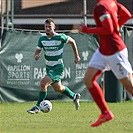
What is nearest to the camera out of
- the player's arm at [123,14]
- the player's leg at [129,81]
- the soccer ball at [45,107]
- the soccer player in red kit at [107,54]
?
the soccer player in red kit at [107,54]

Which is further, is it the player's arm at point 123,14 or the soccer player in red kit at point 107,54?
the player's arm at point 123,14

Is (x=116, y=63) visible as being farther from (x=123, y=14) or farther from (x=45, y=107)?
(x=45, y=107)

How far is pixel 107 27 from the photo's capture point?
9.23m

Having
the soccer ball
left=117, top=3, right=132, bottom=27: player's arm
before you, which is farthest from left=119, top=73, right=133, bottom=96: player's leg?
the soccer ball

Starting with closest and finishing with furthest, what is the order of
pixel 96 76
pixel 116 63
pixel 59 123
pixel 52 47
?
1. pixel 116 63
2. pixel 96 76
3. pixel 59 123
4. pixel 52 47

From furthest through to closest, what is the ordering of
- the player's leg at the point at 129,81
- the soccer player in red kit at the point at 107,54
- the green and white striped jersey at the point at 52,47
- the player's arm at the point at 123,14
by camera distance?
1. the green and white striped jersey at the point at 52,47
2. the player's arm at the point at 123,14
3. the player's leg at the point at 129,81
4. the soccer player in red kit at the point at 107,54

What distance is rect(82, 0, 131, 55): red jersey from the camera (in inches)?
364

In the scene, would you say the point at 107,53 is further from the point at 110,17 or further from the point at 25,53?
the point at 25,53

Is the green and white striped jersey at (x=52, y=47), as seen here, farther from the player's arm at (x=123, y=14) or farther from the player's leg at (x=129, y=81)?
the player's leg at (x=129, y=81)

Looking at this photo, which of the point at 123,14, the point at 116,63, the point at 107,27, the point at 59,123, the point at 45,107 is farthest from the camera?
the point at 45,107

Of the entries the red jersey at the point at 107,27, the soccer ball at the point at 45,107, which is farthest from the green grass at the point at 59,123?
the red jersey at the point at 107,27

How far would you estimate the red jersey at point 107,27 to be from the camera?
9.25 m

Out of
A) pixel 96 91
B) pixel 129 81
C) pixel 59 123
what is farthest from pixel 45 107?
pixel 129 81

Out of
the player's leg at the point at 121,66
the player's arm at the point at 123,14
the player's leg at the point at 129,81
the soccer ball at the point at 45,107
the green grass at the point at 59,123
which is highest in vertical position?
the player's arm at the point at 123,14
